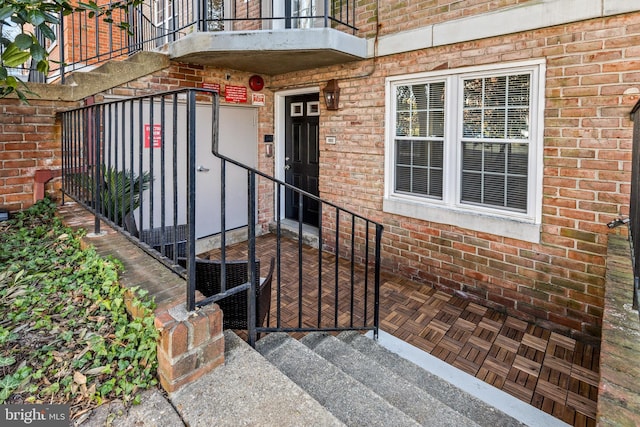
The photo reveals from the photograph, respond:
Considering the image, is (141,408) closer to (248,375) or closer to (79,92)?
(248,375)

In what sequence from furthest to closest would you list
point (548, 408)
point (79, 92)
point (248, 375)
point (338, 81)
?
point (338, 81) → point (79, 92) → point (548, 408) → point (248, 375)

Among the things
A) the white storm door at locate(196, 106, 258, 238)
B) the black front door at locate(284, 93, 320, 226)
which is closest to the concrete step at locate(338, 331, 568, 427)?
the black front door at locate(284, 93, 320, 226)

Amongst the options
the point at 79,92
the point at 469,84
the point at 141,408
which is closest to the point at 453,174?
the point at 469,84

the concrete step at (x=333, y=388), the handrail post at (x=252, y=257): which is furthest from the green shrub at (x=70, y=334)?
the concrete step at (x=333, y=388)

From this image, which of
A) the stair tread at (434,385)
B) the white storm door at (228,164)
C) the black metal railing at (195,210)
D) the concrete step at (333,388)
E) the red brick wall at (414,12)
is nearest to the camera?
the concrete step at (333,388)

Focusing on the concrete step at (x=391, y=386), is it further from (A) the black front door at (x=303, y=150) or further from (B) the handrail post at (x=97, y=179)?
(A) the black front door at (x=303, y=150)

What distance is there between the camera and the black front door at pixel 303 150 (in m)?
5.77

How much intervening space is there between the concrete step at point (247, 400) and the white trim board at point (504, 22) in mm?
3430

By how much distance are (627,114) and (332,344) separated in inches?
109

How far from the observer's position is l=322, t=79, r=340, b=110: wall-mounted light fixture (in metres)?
4.95

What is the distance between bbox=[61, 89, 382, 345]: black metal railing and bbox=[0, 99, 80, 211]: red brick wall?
0.18 meters

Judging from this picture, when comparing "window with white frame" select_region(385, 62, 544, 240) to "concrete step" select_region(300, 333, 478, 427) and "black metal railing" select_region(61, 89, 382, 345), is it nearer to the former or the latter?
"black metal railing" select_region(61, 89, 382, 345)

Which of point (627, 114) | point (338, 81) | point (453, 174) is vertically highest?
point (338, 81)

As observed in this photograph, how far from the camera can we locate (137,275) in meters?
2.07
